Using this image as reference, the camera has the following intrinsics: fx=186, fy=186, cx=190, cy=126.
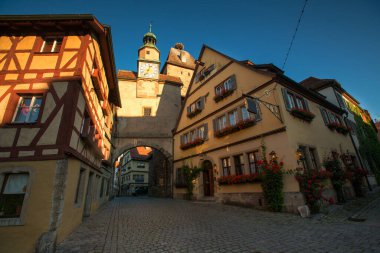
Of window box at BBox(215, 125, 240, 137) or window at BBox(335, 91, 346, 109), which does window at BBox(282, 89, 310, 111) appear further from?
window at BBox(335, 91, 346, 109)

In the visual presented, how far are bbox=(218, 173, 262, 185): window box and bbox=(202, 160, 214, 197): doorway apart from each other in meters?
1.92

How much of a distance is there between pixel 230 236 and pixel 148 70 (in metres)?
20.3

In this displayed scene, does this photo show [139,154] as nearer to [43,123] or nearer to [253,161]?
[253,161]

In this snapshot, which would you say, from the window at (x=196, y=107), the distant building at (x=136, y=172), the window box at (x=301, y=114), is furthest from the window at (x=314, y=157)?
the distant building at (x=136, y=172)

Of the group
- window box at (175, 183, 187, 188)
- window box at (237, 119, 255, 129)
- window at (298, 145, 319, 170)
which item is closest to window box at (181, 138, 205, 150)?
window box at (175, 183, 187, 188)

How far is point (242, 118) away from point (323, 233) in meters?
6.98

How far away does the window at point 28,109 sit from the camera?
596 cm

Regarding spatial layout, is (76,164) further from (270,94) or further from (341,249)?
(270,94)

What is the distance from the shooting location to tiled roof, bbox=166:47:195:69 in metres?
35.4

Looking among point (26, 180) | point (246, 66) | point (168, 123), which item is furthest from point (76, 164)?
point (168, 123)

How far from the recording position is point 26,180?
5172 millimetres

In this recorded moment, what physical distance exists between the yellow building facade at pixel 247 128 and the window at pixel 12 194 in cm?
913

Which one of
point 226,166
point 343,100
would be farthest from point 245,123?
point 343,100

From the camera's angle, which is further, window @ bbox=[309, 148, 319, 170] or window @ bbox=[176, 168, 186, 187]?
window @ bbox=[176, 168, 186, 187]
